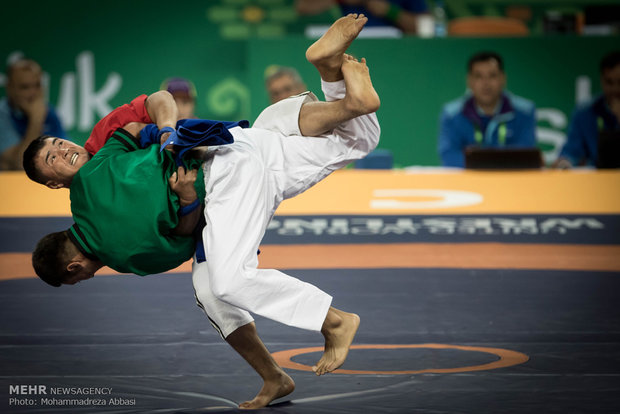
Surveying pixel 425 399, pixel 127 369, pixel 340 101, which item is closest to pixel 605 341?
pixel 425 399

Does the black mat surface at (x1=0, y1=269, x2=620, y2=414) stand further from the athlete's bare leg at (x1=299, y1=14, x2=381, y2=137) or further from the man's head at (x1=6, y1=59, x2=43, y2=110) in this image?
the man's head at (x1=6, y1=59, x2=43, y2=110)

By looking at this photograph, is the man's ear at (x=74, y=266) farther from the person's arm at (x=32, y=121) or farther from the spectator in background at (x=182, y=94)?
the person's arm at (x=32, y=121)

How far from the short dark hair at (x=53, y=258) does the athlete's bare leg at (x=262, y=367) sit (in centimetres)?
57

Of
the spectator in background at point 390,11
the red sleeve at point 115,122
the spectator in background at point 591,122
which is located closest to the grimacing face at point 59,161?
the red sleeve at point 115,122

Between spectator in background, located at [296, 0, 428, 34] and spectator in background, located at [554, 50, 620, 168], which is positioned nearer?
spectator in background, located at [554, 50, 620, 168]

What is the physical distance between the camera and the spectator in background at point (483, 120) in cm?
682

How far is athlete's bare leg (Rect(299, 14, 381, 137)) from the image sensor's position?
2.95 m

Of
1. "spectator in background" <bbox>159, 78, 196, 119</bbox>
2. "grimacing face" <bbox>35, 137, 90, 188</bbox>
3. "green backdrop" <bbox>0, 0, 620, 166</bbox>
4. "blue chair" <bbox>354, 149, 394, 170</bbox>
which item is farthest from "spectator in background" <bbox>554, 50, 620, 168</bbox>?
"grimacing face" <bbox>35, 137, 90, 188</bbox>

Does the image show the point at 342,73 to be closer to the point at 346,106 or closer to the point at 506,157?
the point at 346,106

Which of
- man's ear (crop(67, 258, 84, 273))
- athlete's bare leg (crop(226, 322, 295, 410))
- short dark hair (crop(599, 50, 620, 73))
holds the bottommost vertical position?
athlete's bare leg (crop(226, 322, 295, 410))

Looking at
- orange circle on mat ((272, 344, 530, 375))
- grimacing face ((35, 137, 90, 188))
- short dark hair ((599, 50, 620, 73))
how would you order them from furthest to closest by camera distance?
short dark hair ((599, 50, 620, 73))
orange circle on mat ((272, 344, 530, 375))
grimacing face ((35, 137, 90, 188))

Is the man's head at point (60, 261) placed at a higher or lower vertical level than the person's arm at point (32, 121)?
lower

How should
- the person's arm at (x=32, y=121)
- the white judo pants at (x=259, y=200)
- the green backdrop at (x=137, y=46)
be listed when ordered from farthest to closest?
the green backdrop at (x=137, y=46) < the person's arm at (x=32, y=121) < the white judo pants at (x=259, y=200)

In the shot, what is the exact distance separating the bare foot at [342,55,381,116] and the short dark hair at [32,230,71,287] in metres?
0.99
